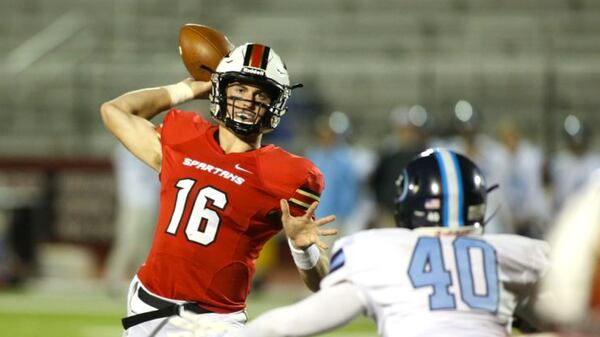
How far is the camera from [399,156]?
30.8 ft

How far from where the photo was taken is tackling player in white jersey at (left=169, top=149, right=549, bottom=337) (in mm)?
3264

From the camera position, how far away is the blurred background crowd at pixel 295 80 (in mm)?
12258

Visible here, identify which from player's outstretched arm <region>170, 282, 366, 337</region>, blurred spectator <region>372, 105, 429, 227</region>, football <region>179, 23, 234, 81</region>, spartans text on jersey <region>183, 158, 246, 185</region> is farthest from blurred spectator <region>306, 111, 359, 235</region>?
player's outstretched arm <region>170, 282, 366, 337</region>

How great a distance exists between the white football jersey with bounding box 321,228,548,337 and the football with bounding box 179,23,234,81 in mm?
1520

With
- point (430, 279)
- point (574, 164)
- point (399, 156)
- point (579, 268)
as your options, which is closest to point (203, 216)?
point (430, 279)

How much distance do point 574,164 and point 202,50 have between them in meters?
6.42

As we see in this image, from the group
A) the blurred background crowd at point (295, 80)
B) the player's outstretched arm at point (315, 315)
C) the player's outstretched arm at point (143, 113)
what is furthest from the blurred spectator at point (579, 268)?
the blurred background crowd at point (295, 80)

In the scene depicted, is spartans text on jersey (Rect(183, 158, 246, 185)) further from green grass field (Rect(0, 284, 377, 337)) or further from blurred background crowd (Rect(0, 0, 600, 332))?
blurred background crowd (Rect(0, 0, 600, 332))

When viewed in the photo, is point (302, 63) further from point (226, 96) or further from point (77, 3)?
point (226, 96)

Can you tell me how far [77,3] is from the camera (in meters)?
17.1

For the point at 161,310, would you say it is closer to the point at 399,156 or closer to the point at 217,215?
the point at 217,215

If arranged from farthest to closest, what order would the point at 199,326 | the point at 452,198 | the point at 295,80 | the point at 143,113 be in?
the point at 295,80, the point at 143,113, the point at 199,326, the point at 452,198

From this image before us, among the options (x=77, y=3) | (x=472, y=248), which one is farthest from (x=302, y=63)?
(x=472, y=248)

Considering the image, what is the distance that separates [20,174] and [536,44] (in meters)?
7.04
